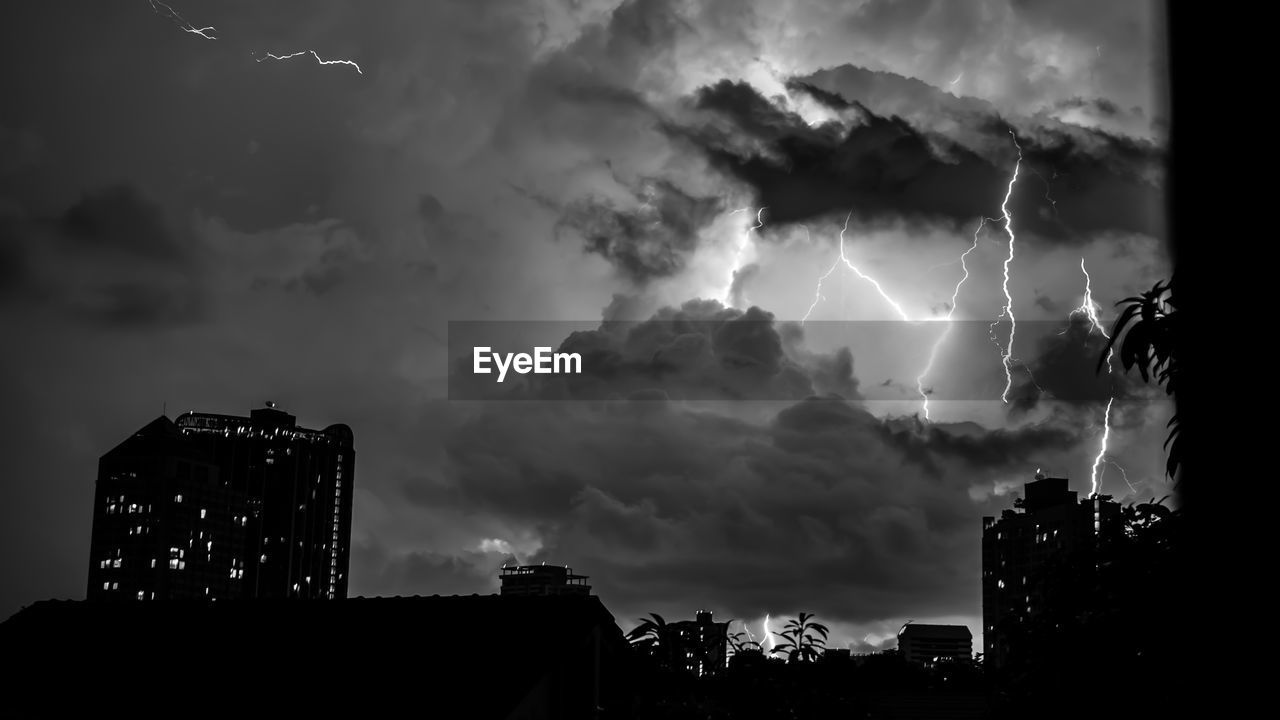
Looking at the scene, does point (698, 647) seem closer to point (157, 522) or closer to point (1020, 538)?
point (1020, 538)

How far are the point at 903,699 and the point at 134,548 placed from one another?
165 m

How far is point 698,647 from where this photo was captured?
43.5ft

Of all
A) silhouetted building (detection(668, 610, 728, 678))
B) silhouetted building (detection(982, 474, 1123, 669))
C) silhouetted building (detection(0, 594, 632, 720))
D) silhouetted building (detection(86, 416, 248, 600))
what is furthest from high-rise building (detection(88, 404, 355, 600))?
silhouetted building (detection(668, 610, 728, 678))

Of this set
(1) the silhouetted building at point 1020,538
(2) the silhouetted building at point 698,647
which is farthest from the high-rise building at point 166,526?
(2) the silhouetted building at point 698,647

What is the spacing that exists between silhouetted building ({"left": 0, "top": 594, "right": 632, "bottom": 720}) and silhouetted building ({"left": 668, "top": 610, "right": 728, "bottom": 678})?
794mm

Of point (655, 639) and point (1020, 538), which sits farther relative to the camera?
point (1020, 538)

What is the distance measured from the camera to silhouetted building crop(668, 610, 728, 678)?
43.0 ft

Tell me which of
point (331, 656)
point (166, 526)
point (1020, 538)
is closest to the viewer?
point (331, 656)

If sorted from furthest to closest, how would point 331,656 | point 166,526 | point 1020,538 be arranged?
point 166,526, point 1020,538, point 331,656

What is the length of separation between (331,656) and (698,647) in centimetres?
383

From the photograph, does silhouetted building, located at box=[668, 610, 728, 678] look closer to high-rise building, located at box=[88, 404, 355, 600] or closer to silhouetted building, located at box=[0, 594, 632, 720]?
silhouetted building, located at box=[0, 594, 632, 720]

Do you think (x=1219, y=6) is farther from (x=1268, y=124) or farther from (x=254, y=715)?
(x=254, y=715)

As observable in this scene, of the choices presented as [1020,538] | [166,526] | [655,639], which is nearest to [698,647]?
[655,639]

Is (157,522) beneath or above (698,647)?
above
